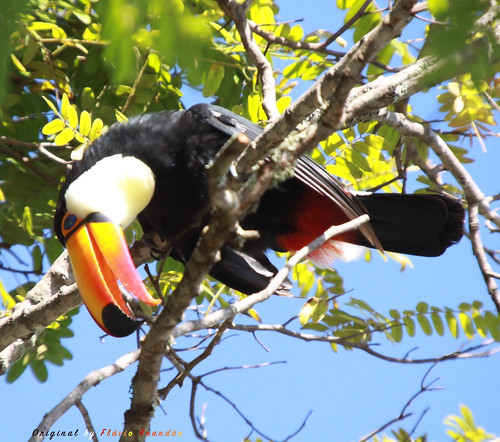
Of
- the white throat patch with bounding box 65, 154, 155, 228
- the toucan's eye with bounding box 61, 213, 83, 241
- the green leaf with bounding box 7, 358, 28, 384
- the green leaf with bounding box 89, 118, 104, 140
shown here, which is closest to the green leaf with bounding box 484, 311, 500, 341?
the white throat patch with bounding box 65, 154, 155, 228

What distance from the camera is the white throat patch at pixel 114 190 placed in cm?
331

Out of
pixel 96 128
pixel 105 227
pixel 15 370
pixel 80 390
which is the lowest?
pixel 80 390

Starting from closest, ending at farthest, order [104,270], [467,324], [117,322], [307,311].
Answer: [117,322] → [104,270] → [307,311] → [467,324]

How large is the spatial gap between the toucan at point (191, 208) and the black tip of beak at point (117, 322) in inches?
5.8

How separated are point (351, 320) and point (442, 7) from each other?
9.31ft

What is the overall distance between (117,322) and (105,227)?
673 mm

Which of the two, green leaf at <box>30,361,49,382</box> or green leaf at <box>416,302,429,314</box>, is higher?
green leaf at <box>416,302,429,314</box>

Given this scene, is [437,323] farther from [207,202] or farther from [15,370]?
[15,370]

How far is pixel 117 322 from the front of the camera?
2.73 m

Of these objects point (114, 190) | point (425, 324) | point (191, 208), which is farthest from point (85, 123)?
point (425, 324)

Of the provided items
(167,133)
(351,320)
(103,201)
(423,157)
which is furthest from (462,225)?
(103,201)

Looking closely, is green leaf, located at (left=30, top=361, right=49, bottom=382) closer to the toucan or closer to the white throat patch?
the toucan

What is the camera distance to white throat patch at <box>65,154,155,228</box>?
331cm

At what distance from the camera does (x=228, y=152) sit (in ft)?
5.49
